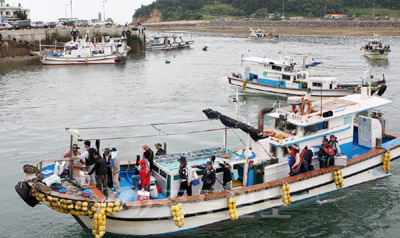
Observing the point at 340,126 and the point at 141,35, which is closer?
the point at 340,126

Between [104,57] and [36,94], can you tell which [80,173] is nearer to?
[36,94]

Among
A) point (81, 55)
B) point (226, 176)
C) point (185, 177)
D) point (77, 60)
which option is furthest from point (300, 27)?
point (185, 177)

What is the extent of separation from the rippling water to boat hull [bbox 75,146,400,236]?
373mm

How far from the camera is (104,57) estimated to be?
5819cm

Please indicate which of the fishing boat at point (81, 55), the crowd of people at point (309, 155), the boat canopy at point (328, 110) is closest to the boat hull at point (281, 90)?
the boat canopy at point (328, 110)

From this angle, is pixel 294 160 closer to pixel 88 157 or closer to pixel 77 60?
pixel 88 157

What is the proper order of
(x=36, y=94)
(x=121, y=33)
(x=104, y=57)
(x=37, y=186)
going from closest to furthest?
1. (x=37, y=186)
2. (x=36, y=94)
3. (x=104, y=57)
4. (x=121, y=33)

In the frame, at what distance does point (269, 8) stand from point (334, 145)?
539ft

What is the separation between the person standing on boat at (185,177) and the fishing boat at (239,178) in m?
0.23

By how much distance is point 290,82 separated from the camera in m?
34.3

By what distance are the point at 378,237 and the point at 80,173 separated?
9.25 meters

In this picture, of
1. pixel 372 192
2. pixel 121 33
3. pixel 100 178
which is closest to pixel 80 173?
pixel 100 178

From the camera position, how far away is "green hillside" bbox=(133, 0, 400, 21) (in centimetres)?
15562

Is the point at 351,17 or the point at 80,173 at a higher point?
the point at 351,17
